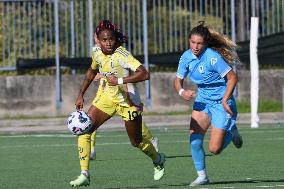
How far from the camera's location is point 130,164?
16.8 metres

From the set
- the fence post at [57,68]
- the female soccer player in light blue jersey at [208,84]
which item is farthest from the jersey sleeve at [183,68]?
the fence post at [57,68]

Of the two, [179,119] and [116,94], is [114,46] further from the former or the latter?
[179,119]

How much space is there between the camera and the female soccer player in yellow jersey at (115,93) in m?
13.4

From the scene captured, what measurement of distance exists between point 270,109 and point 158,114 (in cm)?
307

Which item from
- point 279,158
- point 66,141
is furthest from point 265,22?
point 279,158

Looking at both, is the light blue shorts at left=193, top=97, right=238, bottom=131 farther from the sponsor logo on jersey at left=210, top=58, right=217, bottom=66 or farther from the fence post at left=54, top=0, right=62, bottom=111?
the fence post at left=54, top=0, right=62, bottom=111

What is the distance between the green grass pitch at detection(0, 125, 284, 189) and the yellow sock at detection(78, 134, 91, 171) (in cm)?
29

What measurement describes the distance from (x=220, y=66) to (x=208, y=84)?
0.28 metres

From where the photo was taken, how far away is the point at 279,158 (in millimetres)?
17406

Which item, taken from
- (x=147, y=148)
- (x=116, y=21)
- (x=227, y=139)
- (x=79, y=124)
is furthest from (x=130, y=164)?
(x=116, y=21)

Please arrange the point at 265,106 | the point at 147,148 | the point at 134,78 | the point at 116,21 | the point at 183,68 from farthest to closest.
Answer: the point at 116,21 < the point at 265,106 < the point at 147,148 < the point at 183,68 < the point at 134,78

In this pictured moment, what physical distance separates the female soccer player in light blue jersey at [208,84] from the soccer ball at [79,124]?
1.09 m

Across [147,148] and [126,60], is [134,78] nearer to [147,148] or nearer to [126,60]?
[126,60]

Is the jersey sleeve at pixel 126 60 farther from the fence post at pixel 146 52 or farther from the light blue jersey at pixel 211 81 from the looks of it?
the fence post at pixel 146 52
